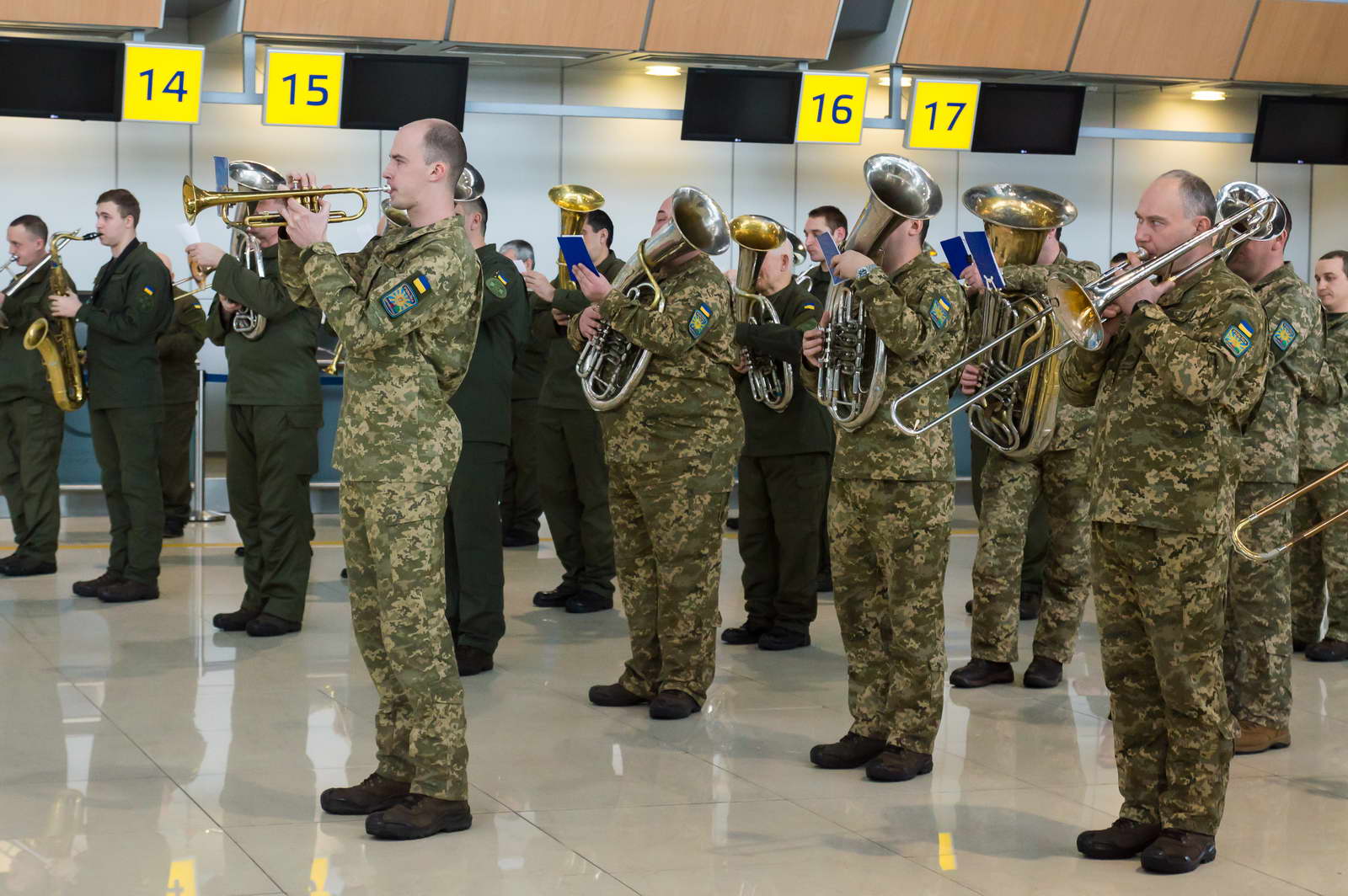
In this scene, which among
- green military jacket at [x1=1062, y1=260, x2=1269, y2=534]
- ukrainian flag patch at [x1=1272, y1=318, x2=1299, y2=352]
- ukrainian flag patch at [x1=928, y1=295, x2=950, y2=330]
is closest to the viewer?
green military jacket at [x1=1062, y1=260, x2=1269, y2=534]

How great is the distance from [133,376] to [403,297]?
3816 millimetres

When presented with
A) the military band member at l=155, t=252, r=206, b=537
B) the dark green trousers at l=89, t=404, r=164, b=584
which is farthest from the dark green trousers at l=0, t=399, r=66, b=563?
the military band member at l=155, t=252, r=206, b=537

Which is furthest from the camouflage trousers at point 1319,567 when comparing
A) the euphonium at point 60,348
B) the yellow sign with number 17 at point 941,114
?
the euphonium at point 60,348

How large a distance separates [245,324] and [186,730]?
1999 mm

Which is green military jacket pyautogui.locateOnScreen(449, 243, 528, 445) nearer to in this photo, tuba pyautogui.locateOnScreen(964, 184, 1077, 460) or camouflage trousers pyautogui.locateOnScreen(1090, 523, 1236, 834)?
tuba pyautogui.locateOnScreen(964, 184, 1077, 460)

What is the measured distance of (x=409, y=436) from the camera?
3.98 meters

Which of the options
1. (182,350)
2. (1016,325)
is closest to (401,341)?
(1016,325)

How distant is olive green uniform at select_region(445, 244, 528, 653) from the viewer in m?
5.84

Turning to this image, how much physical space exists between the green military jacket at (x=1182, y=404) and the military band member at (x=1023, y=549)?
183cm

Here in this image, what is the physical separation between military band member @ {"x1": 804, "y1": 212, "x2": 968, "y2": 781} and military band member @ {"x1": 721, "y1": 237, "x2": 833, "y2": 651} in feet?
5.70

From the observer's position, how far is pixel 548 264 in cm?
1219

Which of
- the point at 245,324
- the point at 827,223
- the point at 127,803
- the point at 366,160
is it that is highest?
the point at 366,160

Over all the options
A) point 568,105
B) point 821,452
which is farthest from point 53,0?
point 821,452

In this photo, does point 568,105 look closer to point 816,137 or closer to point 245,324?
point 816,137
